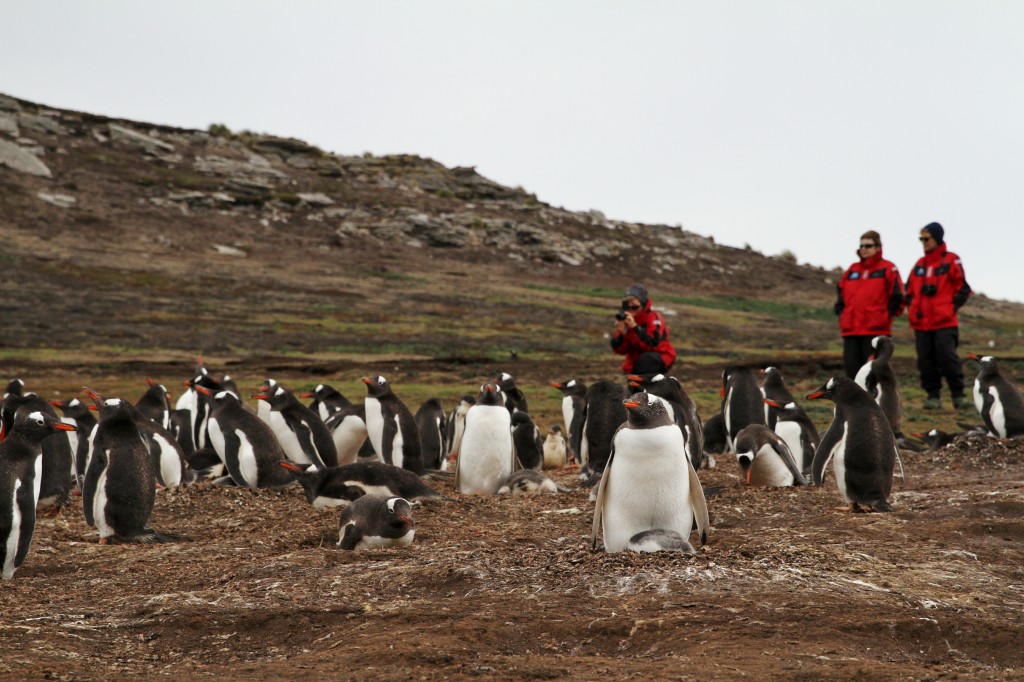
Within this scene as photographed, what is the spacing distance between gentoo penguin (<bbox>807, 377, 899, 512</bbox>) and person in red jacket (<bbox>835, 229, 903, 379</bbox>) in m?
4.78

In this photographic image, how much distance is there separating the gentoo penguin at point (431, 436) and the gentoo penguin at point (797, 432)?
3.68 metres

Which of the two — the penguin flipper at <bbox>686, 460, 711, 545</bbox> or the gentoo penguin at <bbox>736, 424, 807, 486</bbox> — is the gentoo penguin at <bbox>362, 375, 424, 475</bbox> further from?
the penguin flipper at <bbox>686, 460, 711, 545</bbox>

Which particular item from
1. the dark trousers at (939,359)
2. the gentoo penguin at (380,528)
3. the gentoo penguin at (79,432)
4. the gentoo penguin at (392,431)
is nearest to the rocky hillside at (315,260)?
the dark trousers at (939,359)

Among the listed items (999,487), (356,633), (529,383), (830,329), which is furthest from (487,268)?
(356,633)

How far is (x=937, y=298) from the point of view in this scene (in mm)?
12484

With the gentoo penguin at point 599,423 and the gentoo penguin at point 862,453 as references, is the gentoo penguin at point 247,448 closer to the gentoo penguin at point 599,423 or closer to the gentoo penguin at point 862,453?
the gentoo penguin at point 599,423

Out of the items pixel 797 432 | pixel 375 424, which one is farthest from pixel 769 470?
pixel 375 424

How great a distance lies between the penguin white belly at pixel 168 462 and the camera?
8.67m

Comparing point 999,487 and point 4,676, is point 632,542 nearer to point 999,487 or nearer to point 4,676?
point 4,676

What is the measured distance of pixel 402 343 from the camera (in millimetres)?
25250

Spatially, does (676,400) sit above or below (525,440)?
above

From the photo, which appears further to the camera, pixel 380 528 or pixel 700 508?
pixel 380 528

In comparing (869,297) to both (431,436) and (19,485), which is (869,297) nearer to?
(431,436)

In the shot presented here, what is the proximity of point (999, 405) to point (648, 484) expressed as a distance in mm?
6772
